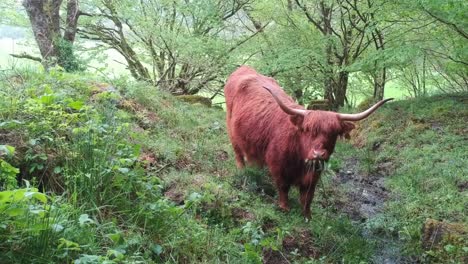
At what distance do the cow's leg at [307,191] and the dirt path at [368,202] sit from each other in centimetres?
60

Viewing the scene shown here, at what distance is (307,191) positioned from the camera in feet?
15.3

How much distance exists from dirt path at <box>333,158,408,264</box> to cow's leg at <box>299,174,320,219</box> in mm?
600

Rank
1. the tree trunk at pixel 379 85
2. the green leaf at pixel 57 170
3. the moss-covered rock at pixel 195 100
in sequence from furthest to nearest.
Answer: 1. the tree trunk at pixel 379 85
2. the moss-covered rock at pixel 195 100
3. the green leaf at pixel 57 170

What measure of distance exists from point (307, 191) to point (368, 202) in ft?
4.21

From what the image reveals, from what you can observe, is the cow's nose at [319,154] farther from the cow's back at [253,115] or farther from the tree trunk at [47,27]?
the tree trunk at [47,27]

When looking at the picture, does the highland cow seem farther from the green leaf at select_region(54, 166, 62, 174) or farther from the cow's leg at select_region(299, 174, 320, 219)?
the green leaf at select_region(54, 166, 62, 174)

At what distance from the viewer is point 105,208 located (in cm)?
313

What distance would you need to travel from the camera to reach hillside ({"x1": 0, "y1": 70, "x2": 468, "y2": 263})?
258cm

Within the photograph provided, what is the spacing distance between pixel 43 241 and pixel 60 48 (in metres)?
6.87

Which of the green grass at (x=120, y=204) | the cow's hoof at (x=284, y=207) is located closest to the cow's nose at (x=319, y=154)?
the green grass at (x=120, y=204)

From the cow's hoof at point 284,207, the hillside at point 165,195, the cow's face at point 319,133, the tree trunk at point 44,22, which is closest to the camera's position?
the hillside at point 165,195

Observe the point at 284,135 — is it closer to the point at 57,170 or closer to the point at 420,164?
the point at 57,170

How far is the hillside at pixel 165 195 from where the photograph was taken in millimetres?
2582

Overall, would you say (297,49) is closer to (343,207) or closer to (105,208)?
(343,207)
